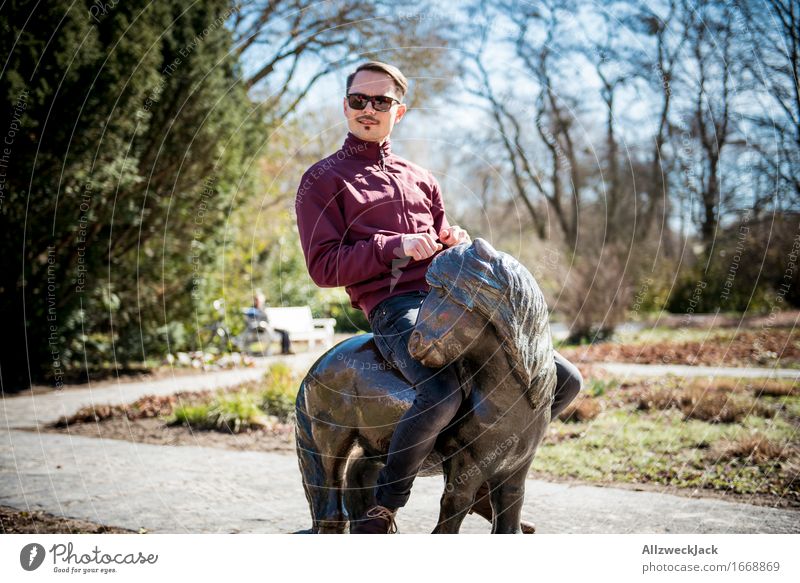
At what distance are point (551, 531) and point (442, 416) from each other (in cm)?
240

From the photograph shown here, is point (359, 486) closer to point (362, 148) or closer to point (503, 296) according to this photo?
point (503, 296)

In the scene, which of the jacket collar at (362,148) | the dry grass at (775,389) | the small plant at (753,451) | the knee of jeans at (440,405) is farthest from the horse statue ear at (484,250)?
the dry grass at (775,389)

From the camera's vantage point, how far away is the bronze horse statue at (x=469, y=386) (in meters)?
2.75

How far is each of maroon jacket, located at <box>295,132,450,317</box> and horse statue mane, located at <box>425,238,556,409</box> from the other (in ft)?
1.39

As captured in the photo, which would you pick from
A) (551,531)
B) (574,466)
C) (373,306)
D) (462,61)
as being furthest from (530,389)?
(462,61)

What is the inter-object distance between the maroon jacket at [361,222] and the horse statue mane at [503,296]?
0.43 m

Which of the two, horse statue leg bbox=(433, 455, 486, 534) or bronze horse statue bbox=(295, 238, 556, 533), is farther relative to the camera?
horse statue leg bbox=(433, 455, 486, 534)

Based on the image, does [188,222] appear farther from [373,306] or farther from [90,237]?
[373,306]

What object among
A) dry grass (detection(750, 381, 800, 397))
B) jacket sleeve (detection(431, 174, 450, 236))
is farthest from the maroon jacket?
dry grass (detection(750, 381, 800, 397))

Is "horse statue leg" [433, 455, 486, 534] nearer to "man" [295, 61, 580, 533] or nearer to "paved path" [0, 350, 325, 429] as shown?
"man" [295, 61, 580, 533]

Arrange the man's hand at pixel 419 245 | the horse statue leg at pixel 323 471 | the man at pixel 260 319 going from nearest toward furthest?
the man's hand at pixel 419 245 → the horse statue leg at pixel 323 471 → the man at pixel 260 319

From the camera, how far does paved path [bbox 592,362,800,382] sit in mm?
10807

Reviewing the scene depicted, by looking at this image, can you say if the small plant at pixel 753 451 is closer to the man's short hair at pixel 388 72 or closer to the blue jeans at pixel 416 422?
the blue jeans at pixel 416 422

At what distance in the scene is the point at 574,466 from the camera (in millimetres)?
6852
